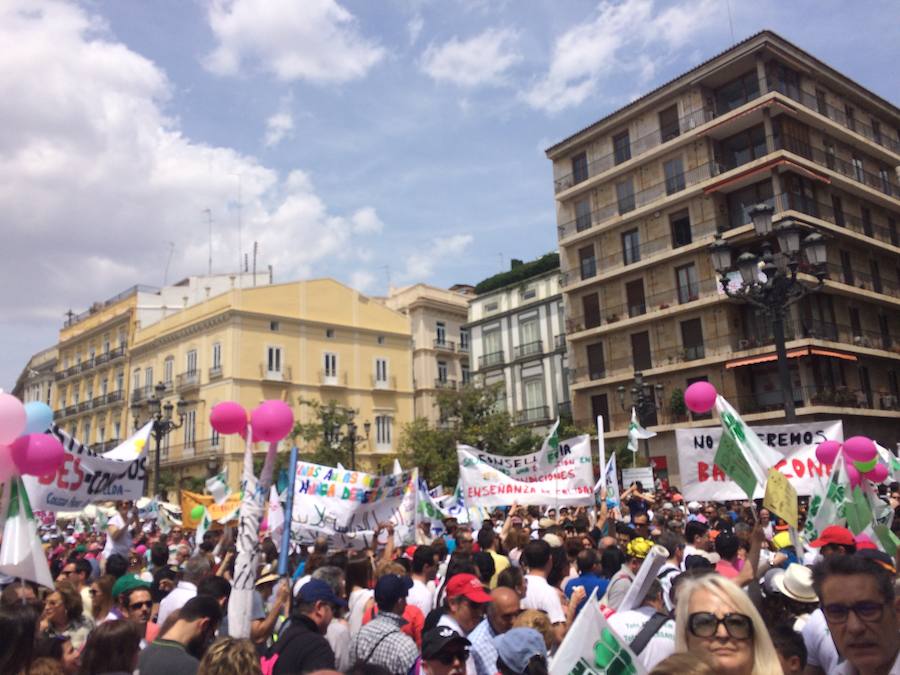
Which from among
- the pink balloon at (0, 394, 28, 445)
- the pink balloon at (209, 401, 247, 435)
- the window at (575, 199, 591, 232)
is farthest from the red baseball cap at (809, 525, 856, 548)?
the window at (575, 199, 591, 232)

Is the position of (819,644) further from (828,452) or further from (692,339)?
(692,339)

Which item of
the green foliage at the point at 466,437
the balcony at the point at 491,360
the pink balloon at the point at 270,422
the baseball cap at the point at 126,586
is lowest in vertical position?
the baseball cap at the point at 126,586

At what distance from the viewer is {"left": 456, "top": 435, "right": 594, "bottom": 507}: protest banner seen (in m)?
12.4

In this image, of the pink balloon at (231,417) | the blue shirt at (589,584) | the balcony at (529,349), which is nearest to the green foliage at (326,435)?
the balcony at (529,349)

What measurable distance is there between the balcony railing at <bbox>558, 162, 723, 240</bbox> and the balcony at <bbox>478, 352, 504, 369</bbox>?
26.1ft

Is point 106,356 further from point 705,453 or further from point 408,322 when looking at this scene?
point 705,453

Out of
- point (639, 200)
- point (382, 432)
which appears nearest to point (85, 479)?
point (639, 200)

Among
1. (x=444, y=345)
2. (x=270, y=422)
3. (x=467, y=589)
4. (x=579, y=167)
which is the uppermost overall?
(x=579, y=167)

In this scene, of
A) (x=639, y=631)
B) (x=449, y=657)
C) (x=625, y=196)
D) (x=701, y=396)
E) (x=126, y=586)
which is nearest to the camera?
(x=449, y=657)

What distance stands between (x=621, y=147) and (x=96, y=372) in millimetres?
40516

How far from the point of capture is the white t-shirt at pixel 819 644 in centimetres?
391

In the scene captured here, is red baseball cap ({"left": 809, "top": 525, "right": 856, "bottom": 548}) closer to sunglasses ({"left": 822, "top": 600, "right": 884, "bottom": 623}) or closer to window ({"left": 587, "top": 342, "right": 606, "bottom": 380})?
sunglasses ({"left": 822, "top": 600, "right": 884, "bottom": 623})

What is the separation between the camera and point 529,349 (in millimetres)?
42125

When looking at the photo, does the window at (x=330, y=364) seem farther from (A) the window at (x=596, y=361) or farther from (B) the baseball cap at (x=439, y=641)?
(B) the baseball cap at (x=439, y=641)
